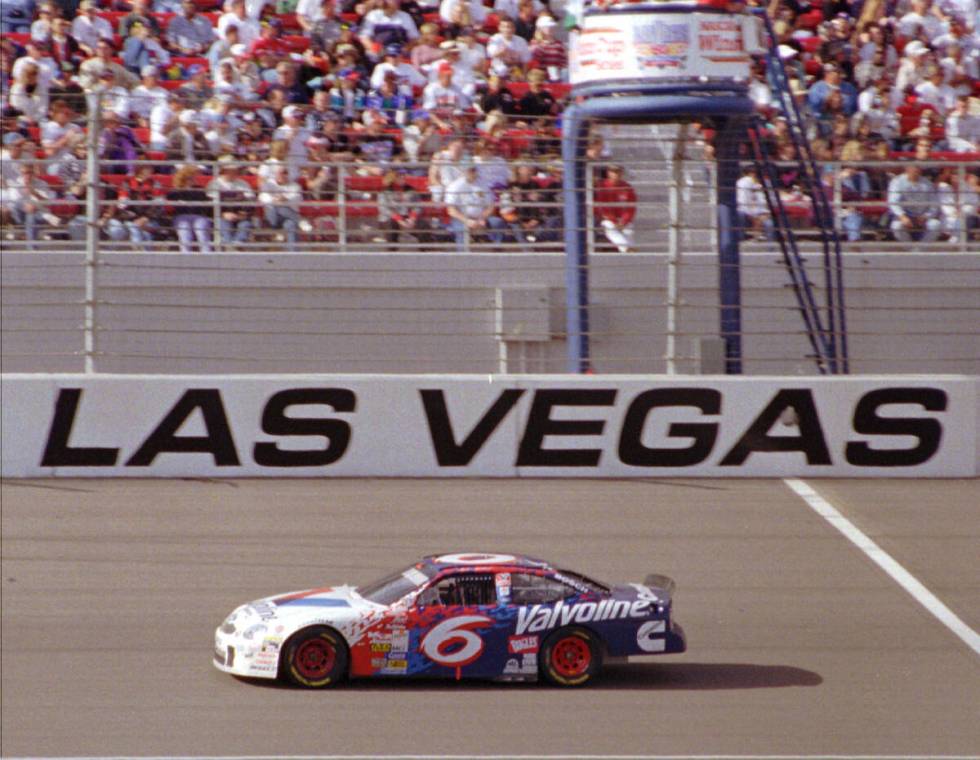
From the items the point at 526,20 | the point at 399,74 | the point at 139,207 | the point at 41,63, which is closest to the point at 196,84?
the point at 41,63

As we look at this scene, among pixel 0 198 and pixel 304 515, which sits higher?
pixel 0 198

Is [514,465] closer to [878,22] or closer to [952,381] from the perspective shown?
[952,381]

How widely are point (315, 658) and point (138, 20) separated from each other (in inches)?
406

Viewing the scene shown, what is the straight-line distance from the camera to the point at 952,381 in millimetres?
11852

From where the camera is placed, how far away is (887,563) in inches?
389

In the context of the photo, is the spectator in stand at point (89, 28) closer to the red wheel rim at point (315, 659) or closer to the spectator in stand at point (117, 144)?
the spectator in stand at point (117, 144)

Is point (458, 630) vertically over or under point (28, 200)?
under

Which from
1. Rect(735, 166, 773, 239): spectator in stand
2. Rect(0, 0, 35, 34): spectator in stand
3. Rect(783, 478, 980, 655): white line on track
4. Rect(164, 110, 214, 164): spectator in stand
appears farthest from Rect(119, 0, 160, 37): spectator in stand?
Rect(783, 478, 980, 655): white line on track

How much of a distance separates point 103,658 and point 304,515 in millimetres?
2731

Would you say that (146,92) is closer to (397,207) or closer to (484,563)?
(397,207)

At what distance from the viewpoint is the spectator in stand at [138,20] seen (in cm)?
1619

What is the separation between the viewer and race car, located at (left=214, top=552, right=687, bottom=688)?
25.1 feet

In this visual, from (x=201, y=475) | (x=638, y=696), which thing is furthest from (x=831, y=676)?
(x=201, y=475)

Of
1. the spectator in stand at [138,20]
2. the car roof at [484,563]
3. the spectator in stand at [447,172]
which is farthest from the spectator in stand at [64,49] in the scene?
the car roof at [484,563]
